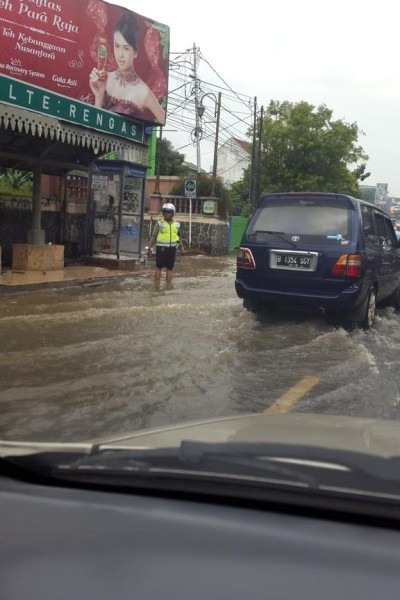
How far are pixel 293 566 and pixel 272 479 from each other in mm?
288

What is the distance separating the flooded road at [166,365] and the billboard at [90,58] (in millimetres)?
5071

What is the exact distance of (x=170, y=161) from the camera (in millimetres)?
44938

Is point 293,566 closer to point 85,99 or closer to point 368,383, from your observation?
point 368,383

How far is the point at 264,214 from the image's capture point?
7.74m

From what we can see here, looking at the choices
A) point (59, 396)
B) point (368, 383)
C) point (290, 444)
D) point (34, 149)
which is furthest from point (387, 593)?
point (34, 149)

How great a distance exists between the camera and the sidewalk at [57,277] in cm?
1051

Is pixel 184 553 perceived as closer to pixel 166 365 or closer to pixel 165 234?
pixel 166 365

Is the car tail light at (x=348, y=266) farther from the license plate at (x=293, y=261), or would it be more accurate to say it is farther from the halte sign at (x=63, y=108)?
the halte sign at (x=63, y=108)

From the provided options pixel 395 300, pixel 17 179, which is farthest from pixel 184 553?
pixel 17 179

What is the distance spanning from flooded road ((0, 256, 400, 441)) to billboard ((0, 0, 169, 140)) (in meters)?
5.07

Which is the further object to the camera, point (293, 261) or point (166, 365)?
point (293, 261)

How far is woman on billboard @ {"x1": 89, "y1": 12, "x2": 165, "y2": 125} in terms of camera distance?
687 inches

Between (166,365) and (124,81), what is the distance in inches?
562

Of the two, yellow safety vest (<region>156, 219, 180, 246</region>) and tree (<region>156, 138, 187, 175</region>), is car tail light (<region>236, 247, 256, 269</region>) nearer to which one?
yellow safety vest (<region>156, 219, 180, 246</region>)
